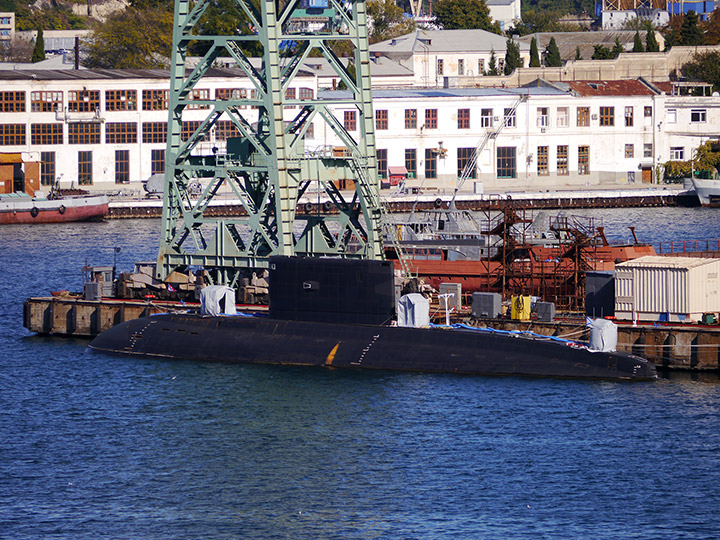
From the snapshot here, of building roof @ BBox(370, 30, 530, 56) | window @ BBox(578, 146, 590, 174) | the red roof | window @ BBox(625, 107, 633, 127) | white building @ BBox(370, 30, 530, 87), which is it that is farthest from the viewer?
building roof @ BBox(370, 30, 530, 56)

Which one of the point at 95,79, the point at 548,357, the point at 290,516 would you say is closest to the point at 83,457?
the point at 290,516

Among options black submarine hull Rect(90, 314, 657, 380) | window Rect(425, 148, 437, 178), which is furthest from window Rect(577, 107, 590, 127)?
black submarine hull Rect(90, 314, 657, 380)

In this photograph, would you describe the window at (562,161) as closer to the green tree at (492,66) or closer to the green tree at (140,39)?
the green tree at (492,66)

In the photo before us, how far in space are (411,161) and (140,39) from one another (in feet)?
124

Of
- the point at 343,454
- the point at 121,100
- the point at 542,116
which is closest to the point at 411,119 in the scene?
the point at 542,116

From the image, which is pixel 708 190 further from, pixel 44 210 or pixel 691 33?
pixel 691 33

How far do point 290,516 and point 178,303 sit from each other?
1052 inches

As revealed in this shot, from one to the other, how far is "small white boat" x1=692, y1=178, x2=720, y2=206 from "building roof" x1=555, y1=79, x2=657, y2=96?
44.3 feet

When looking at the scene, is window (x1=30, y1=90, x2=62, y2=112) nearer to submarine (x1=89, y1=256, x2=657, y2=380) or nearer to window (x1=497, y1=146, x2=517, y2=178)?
window (x1=497, y1=146, x2=517, y2=178)

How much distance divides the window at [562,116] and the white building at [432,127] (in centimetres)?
9

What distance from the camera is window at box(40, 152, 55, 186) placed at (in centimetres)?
12325

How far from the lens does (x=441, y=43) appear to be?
170m

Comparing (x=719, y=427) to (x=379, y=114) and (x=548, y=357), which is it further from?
(x=379, y=114)

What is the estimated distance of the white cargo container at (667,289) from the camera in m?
54.5
